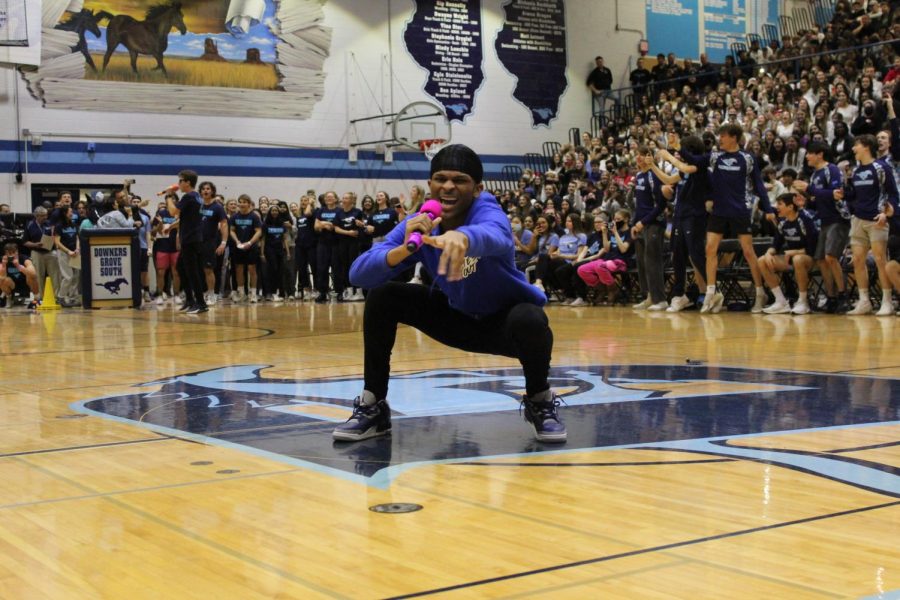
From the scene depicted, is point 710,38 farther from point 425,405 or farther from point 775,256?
point 425,405

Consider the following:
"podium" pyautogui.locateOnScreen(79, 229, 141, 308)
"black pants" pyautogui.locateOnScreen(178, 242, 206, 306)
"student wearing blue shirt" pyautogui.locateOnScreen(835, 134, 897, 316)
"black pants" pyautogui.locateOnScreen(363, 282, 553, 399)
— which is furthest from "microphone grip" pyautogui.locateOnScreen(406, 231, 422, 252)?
"podium" pyautogui.locateOnScreen(79, 229, 141, 308)

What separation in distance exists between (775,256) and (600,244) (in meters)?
3.25

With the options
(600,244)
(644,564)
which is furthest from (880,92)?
(644,564)

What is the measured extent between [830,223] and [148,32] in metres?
14.2

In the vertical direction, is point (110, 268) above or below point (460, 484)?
above

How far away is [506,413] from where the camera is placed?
4262mm

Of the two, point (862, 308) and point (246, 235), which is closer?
point (862, 308)

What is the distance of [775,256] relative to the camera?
1097cm

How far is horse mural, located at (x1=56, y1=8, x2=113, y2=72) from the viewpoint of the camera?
19.3m

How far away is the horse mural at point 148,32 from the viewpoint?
19797 mm

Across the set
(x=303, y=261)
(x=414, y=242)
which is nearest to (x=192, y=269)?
(x=303, y=261)

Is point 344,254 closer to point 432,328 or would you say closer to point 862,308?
point 862,308

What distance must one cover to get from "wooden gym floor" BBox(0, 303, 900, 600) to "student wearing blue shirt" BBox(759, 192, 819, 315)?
4659mm

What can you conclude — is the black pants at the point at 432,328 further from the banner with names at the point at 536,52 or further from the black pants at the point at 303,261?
the banner with names at the point at 536,52
